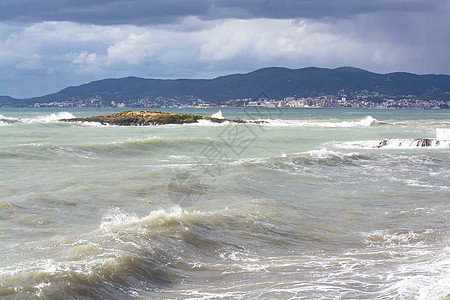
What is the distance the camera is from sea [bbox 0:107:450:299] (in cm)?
761

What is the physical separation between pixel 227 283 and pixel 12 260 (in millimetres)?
3422

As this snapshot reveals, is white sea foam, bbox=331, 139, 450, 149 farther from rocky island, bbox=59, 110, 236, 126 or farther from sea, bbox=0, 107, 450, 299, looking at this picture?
rocky island, bbox=59, 110, 236, 126

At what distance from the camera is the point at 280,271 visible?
8.41m

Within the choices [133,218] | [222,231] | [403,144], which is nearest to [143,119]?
[403,144]

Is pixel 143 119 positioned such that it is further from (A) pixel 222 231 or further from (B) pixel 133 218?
(A) pixel 222 231

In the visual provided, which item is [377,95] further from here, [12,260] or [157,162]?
[12,260]

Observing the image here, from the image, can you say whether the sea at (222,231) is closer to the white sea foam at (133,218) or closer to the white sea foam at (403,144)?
the white sea foam at (133,218)

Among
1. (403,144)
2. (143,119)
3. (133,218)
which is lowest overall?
(133,218)

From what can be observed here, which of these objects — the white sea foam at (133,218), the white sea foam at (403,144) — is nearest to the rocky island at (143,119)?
the white sea foam at (403,144)

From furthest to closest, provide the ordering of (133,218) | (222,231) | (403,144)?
(403,144)
(133,218)
(222,231)

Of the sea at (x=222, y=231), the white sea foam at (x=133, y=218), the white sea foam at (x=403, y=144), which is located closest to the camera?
the sea at (x=222, y=231)

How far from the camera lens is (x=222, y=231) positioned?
35.5 ft

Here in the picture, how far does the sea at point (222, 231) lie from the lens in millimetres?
7613

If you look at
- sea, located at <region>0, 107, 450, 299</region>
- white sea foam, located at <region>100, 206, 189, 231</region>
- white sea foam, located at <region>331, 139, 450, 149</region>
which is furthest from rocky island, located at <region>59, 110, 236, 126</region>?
white sea foam, located at <region>100, 206, 189, 231</region>
